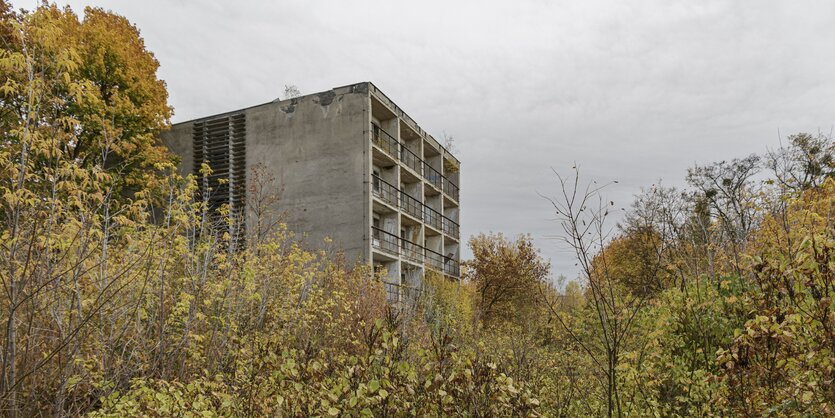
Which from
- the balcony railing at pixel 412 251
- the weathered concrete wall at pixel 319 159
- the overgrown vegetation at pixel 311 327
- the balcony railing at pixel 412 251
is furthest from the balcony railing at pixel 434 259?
the overgrown vegetation at pixel 311 327

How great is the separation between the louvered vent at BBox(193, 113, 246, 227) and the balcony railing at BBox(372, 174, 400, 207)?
222 inches

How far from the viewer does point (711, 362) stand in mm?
5785

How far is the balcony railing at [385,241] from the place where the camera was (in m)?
23.5

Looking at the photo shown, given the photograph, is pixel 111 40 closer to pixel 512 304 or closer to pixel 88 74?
pixel 88 74

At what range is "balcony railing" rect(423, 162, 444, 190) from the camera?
99.9ft

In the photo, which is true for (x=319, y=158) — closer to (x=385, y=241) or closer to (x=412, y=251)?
(x=385, y=241)

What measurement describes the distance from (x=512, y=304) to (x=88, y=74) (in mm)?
20858

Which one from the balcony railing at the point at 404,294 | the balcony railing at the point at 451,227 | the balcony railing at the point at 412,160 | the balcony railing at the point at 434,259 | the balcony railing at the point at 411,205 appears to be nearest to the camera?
the balcony railing at the point at 404,294

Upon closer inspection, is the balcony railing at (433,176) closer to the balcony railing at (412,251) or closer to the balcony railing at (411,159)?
the balcony railing at (411,159)

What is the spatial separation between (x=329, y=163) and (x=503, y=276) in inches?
436

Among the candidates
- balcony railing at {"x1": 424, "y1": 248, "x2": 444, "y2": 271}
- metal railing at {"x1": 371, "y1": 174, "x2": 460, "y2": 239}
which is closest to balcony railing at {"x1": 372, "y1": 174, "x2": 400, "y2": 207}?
metal railing at {"x1": 371, "y1": 174, "x2": 460, "y2": 239}

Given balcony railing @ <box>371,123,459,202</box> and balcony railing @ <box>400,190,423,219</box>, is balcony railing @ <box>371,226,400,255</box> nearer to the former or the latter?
balcony railing @ <box>400,190,423,219</box>

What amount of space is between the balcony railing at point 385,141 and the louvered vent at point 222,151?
5726 millimetres

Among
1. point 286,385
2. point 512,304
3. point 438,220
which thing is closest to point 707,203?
point 512,304
